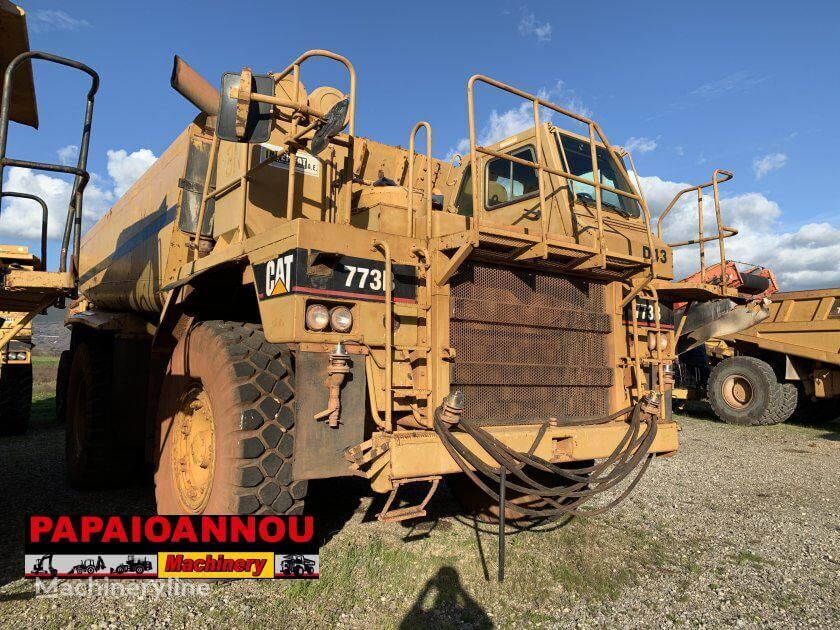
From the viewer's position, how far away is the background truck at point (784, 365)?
37.0 feet

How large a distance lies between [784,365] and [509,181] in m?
9.53

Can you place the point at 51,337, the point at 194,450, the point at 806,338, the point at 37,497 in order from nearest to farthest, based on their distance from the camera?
the point at 194,450 < the point at 37,497 < the point at 806,338 < the point at 51,337

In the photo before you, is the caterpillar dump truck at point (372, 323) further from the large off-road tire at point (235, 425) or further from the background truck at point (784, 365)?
the background truck at point (784, 365)

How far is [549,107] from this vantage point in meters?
4.18

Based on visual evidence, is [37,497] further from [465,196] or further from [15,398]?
[465,196]

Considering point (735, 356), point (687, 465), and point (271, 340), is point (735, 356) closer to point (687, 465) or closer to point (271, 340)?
point (687, 465)

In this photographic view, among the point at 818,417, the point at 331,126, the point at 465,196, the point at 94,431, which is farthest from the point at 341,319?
the point at 818,417

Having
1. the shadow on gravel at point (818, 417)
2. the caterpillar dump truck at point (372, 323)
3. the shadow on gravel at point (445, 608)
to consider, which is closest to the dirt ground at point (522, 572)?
the shadow on gravel at point (445, 608)

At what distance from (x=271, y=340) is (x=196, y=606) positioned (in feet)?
5.00

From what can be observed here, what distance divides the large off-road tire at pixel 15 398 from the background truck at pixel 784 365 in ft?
42.1

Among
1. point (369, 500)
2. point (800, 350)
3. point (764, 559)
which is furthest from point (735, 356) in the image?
point (369, 500)

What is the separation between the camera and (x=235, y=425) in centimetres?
329

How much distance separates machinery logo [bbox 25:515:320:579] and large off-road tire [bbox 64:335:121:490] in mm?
2166

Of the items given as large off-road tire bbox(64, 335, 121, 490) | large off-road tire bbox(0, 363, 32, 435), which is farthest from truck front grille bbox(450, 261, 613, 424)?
large off-road tire bbox(0, 363, 32, 435)
